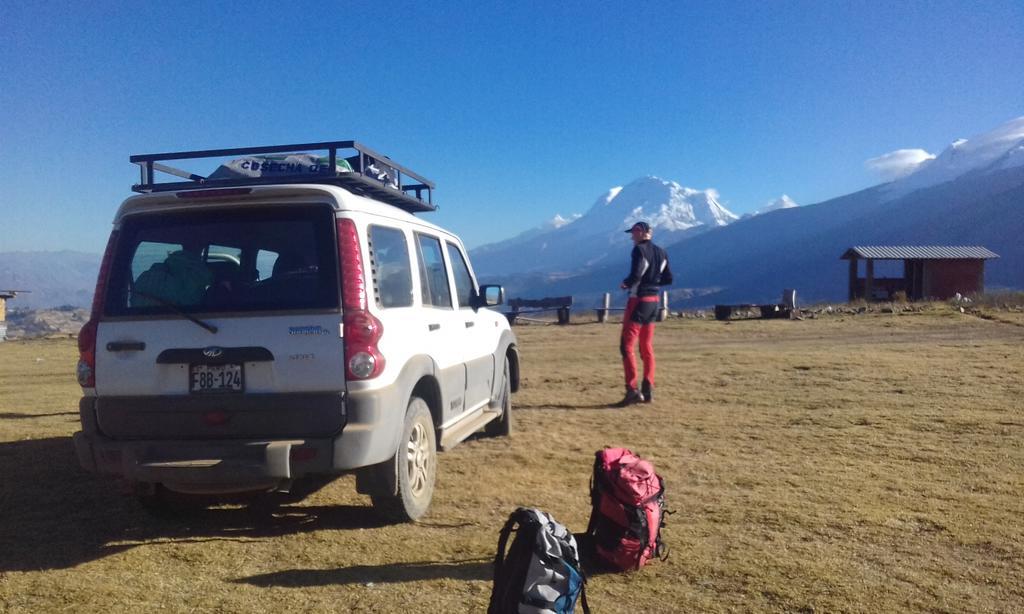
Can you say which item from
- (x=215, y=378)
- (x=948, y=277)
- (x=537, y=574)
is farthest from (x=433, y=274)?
(x=948, y=277)

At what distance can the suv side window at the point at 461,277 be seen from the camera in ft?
18.9

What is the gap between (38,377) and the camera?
1299 cm

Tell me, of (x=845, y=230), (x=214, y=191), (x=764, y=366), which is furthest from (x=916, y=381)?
(x=845, y=230)

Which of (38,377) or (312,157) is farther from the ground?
(312,157)

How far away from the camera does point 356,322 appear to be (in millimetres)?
3721

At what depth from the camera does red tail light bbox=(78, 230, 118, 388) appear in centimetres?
385

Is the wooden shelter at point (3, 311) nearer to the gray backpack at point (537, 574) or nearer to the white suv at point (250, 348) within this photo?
the white suv at point (250, 348)

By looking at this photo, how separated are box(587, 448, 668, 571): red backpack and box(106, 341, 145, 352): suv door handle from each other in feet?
8.41

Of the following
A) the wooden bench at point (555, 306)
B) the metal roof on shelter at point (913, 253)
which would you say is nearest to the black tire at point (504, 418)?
the wooden bench at point (555, 306)

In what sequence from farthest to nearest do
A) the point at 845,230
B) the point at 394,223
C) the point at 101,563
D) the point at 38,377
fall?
the point at 845,230, the point at 38,377, the point at 394,223, the point at 101,563

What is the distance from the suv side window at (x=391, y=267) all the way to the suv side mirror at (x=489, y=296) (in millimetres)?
1456

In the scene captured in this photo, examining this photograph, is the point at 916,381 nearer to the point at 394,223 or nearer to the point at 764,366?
the point at 764,366

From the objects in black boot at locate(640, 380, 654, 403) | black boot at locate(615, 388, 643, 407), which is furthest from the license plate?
black boot at locate(640, 380, 654, 403)

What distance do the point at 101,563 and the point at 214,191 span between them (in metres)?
2.12
